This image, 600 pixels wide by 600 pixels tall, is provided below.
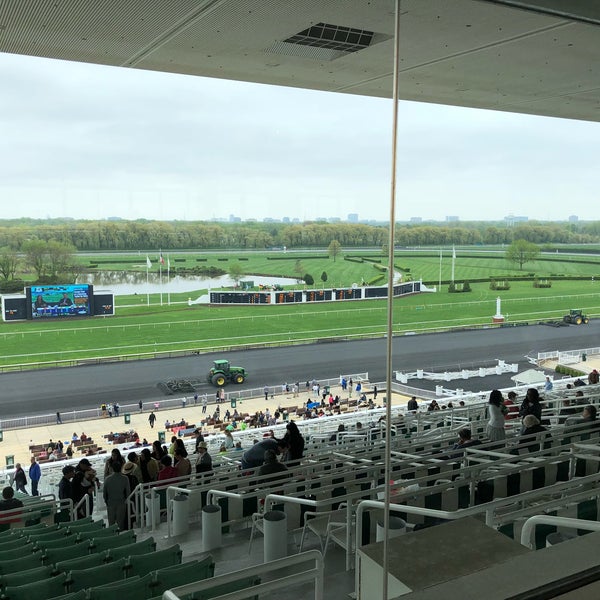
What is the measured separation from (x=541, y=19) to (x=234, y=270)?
136 feet

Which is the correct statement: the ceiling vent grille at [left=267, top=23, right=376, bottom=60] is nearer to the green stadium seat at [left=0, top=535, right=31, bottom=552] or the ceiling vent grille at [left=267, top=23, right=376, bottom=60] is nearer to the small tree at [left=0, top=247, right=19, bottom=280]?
the green stadium seat at [left=0, top=535, right=31, bottom=552]

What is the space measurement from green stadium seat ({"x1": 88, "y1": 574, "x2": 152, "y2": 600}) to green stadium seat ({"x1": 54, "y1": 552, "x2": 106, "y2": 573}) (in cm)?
56

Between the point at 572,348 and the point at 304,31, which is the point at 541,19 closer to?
the point at 304,31

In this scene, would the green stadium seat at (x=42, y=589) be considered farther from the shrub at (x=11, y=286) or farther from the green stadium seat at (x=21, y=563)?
the shrub at (x=11, y=286)

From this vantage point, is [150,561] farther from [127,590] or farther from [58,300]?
[58,300]

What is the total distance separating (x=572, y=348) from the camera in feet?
93.4

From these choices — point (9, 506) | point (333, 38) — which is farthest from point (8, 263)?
point (333, 38)

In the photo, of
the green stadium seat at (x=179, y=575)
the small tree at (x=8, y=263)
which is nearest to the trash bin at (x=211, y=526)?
the green stadium seat at (x=179, y=575)

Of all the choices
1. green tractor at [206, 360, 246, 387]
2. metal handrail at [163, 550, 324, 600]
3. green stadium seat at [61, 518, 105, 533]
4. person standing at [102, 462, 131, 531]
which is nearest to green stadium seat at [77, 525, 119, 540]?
green stadium seat at [61, 518, 105, 533]

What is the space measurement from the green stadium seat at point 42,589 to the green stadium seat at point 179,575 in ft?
1.38

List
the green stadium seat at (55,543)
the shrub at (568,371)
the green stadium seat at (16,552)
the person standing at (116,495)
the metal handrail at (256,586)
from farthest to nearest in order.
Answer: the shrub at (568,371)
the person standing at (116,495)
the green stadium seat at (55,543)
the green stadium seat at (16,552)
the metal handrail at (256,586)

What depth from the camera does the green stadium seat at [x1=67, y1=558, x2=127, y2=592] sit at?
241 centimetres

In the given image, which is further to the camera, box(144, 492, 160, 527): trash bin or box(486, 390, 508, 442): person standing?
box(486, 390, 508, 442): person standing

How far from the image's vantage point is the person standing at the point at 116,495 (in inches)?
185
